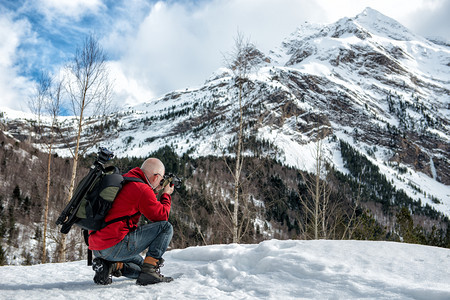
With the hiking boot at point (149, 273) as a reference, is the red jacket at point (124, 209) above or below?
above

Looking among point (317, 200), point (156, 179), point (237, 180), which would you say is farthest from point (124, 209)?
point (317, 200)

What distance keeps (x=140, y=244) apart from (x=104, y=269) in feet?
1.58

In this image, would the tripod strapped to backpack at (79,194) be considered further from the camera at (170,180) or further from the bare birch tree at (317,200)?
the bare birch tree at (317,200)

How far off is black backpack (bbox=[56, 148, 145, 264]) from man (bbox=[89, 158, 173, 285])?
0.08m

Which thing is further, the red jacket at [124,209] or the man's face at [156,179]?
the man's face at [156,179]

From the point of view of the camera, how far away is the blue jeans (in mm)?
2656

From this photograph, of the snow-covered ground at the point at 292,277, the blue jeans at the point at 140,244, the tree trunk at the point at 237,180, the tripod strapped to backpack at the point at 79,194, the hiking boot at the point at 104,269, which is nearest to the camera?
the snow-covered ground at the point at 292,277

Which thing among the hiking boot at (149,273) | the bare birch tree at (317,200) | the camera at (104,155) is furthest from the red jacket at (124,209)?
the bare birch tree at (317,200)

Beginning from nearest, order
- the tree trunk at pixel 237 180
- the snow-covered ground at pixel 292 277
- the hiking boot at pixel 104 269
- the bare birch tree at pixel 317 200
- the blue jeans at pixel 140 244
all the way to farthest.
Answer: the snow-covered ground at pixel 292 277 → the blue jeans at pixel 140 244 → the hiking boot at pixel 104 269 → the tree trunk at pixel 237 180 → the bare birch tree at pixel 317 200

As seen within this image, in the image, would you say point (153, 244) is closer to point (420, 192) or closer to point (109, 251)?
point (109, 251)

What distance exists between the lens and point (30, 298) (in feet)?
7.76

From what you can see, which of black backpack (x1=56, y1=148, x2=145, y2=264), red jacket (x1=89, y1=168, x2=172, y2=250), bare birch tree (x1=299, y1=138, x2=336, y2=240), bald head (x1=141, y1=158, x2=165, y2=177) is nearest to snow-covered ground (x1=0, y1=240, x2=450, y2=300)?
red jacket (x1=89, y1=168, x2=172, y2=250)

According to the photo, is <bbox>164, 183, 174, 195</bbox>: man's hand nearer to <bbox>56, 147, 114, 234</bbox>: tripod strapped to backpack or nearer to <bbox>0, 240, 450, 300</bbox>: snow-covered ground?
<bbox>56, 147, 114, 234</bbox>: tripod strapped to backpack

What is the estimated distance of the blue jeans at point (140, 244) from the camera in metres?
2.66
